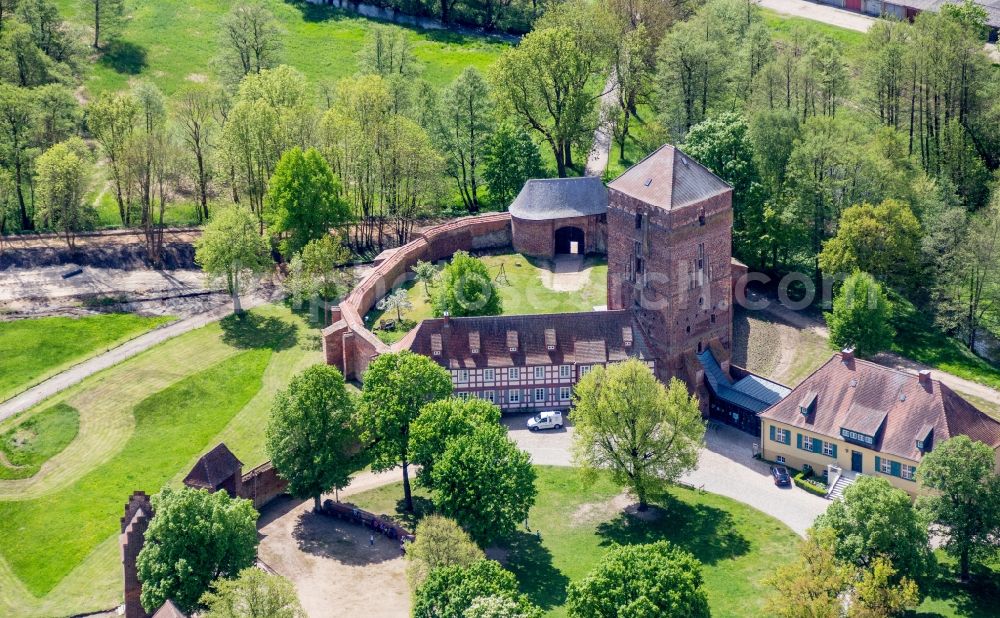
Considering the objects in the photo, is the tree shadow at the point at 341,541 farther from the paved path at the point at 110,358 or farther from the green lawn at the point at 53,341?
the green lawn at the point at 53,341

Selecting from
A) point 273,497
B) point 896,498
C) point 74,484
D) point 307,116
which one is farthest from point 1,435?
point 896,498

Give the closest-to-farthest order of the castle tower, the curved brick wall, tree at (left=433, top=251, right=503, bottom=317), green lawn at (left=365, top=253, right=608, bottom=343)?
the castle tower, the curved brick wall, tree at (left=433, top=251, right=503, bottom=317), green lawn at (left=365, top=253, right=608, bottom=343)

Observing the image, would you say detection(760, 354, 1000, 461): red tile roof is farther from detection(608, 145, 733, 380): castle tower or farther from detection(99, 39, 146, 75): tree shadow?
detection(99, 39, 146, 75): tree shadow

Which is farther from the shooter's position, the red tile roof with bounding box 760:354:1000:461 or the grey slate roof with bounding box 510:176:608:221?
the grey slate roof with bounding box 510:176:608:221

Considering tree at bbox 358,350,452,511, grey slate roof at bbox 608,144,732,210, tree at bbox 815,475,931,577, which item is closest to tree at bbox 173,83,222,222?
tree at bbox 358,350,452,511

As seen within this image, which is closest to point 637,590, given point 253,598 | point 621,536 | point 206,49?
point 621,536

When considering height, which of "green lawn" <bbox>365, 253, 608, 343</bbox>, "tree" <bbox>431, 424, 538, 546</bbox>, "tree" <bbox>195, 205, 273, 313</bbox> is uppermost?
"tree" <bbox>195, 205, 273, 313</bbox>
